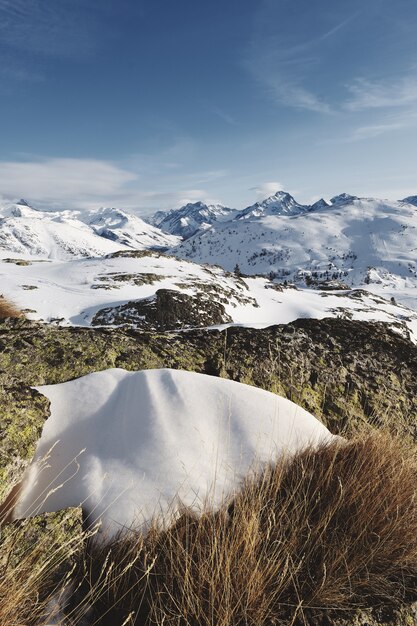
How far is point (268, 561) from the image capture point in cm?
200

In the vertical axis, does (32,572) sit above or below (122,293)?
above

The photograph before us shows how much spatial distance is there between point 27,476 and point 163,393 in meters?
1.31

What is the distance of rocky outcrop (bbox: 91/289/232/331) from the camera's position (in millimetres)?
21219

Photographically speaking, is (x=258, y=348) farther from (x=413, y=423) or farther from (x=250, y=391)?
(x=413, y=423)

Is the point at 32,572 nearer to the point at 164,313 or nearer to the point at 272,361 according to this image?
the point at 272,361

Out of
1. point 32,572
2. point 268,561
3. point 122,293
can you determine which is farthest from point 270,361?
point 122,293

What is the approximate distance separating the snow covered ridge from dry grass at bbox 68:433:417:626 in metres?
0.22

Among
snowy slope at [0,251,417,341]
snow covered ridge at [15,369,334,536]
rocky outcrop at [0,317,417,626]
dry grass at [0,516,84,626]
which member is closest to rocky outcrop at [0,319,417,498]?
rocky outcrop at [0,317,417,626]

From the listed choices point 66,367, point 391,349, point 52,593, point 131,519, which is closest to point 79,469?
point 131,519

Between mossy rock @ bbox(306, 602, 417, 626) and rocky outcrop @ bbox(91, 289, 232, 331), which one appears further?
rocky outcrop @ bbox(91, 289, 232, 331)

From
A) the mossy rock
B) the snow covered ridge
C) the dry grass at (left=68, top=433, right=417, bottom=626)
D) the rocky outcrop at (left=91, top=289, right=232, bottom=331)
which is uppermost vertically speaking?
the snow covered ridge

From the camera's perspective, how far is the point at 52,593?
2066 mm

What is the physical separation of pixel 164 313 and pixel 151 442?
1975 centimetres

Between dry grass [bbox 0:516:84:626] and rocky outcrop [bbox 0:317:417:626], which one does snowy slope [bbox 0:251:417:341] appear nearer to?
rocky outcrop [bbox 0:317:417:626]
